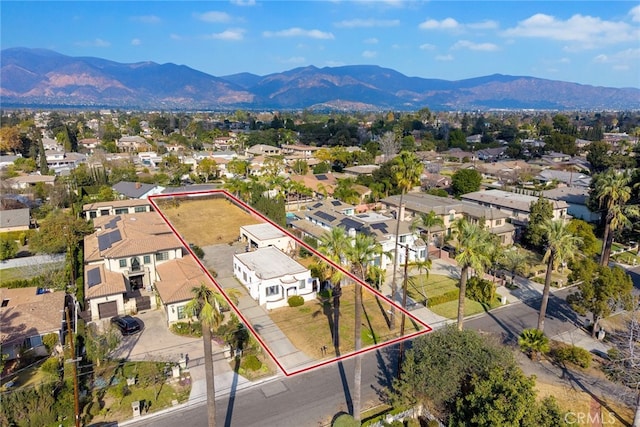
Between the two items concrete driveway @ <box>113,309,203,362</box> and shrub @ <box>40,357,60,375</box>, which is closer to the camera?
shrub @ <box>40,357,60,375</box>

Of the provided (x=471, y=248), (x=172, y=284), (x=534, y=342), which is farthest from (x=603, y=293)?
(x=172, y=284)

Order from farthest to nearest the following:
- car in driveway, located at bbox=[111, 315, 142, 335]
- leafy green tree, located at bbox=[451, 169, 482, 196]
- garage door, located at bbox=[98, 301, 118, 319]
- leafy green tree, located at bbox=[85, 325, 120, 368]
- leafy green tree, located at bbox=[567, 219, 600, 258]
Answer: leafy green tree, located at bbox=[451, 169, 482, 196] → leafy green tree, located at bbox=[567, 219, 600, 258] → garage door, located at bbox=[98, 301, 118, 319] → car in driveway, located at bbox=[111, 315, 142, 335] → leafy green tree, located at bbox=[85, 325, 120, 368]

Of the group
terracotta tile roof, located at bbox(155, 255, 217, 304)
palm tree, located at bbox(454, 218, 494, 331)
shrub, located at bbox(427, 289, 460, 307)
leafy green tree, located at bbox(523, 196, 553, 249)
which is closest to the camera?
palm tree, located at bbox(454, 218, 494, 331)

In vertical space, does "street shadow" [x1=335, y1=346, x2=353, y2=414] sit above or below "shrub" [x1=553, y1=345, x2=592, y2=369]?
below

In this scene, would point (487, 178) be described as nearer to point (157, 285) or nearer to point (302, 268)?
point (157, 285)

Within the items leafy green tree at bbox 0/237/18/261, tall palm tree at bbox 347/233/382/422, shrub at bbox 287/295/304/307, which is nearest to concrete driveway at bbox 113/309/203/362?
tall palm tree at bbox 347/233/382/422

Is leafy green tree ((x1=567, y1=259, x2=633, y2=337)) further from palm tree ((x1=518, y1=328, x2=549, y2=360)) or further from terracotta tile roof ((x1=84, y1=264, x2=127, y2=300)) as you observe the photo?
terracotta tile roof ((x1=84, y1=264, x2=127, y2=300))

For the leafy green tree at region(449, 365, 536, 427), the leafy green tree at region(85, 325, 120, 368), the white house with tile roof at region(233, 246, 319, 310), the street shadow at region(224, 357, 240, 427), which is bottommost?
the street shadow at region(224, 357, 240, 427)
